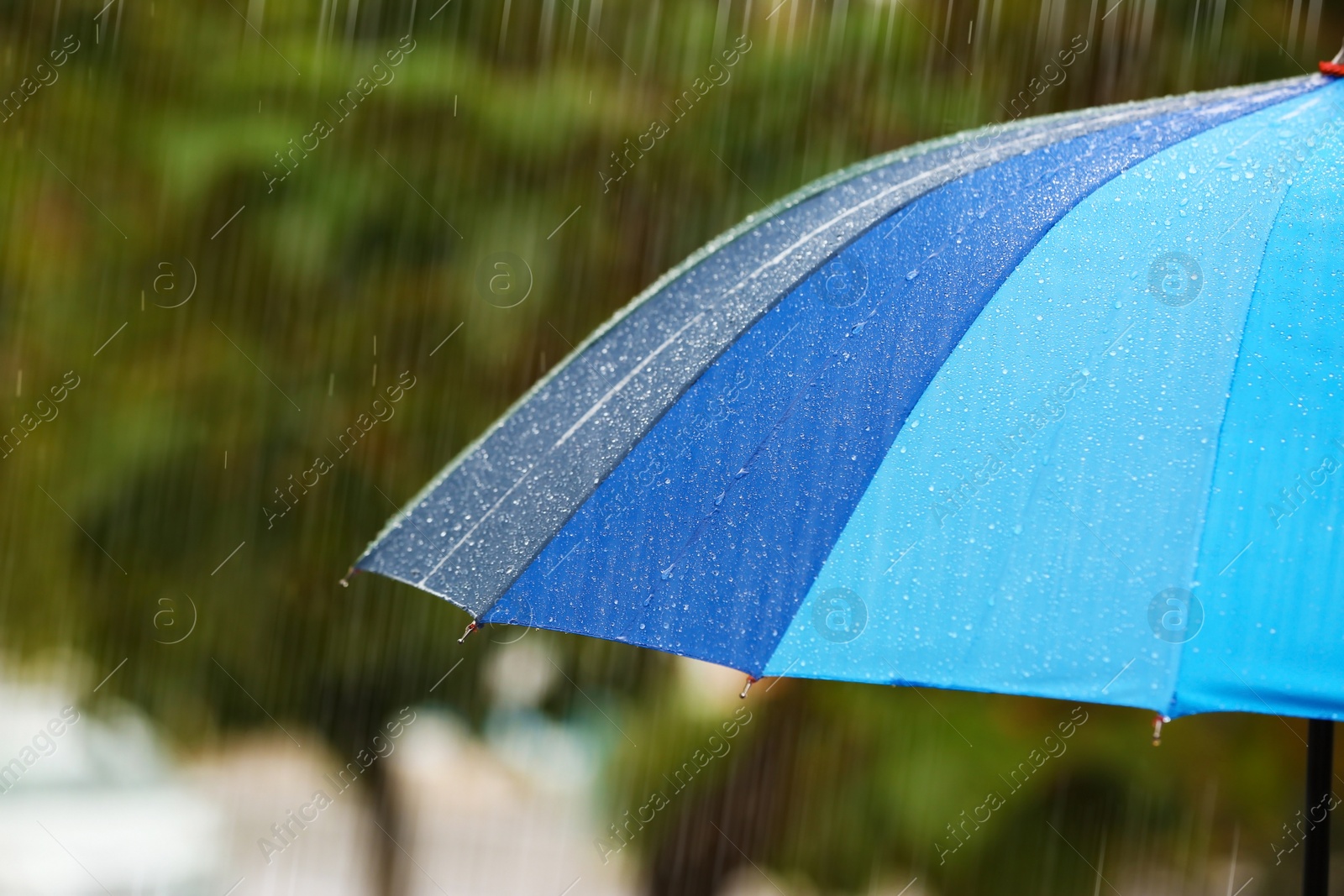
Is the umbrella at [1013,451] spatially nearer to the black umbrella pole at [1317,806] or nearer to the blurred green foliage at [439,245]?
the black umbrella pole at [1317,806]

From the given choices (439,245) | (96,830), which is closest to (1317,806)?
(439,245)

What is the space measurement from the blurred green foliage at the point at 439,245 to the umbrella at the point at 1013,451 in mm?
1994

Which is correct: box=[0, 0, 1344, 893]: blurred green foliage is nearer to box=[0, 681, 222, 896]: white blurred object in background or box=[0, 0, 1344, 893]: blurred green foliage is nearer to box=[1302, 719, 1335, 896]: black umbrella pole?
box=[1302, 719, 1335, 896]: black umbrella pole

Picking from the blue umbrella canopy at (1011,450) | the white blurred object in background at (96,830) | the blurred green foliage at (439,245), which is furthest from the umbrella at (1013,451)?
the white blurred object in background at (96,830)

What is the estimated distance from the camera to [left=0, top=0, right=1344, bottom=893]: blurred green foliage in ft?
12.4

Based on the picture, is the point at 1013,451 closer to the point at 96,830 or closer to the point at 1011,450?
the point at 1011,450

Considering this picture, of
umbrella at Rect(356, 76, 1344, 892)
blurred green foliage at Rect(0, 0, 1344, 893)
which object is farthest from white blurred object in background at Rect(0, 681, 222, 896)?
umbrella at Rect(356, 76, 1344, 892)

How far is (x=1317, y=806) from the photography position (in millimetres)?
1695

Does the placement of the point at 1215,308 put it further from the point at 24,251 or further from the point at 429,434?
the point at 24,251

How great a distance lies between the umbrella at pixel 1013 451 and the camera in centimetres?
130

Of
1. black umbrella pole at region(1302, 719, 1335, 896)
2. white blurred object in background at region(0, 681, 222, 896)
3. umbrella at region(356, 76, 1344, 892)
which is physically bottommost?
white blurred object in background at region(0, 681, 222, 896)

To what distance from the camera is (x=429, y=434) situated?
14.3ft

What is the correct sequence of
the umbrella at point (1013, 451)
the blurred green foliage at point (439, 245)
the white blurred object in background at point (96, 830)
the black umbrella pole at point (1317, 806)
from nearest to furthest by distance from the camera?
the umbrella at point (1013, 451) < the black umbrella pole at point (1317, 806) < the blurred green foliage at point (439, 245) < the white blurred object in background at point (96, 830)

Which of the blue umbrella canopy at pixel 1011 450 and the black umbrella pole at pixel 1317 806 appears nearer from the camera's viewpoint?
the blue umbrella canopy at pixel 1011 450
